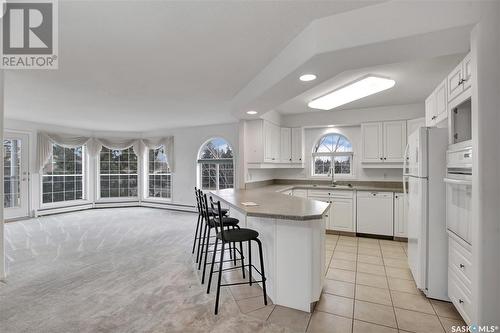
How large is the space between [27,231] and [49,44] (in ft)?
14.1

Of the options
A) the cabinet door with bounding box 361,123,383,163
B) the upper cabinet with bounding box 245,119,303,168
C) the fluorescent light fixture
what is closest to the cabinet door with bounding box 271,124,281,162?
the upper cabinet with bounding box 245,119,303,168

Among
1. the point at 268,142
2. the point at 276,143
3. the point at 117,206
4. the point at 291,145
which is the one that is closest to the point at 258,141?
the point at 268,142

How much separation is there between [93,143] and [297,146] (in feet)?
19.5

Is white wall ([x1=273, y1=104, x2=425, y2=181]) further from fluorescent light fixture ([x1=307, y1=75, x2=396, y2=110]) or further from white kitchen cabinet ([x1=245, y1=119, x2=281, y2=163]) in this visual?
fluorescent light fixture ([x1=307, y1=75, x2=396, y2=110])

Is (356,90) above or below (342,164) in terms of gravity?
above

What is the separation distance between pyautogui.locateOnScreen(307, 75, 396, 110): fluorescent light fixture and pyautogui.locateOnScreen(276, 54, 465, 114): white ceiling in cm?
7

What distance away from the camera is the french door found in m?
5.76

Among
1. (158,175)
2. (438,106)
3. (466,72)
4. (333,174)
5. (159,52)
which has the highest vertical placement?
(159,52)

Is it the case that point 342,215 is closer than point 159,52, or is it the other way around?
point 159,52

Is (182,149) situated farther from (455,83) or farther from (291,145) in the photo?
(455,83)

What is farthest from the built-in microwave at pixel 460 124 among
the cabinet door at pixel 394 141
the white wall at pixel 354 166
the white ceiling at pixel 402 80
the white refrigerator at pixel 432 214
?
the white wall at pixel 354 166

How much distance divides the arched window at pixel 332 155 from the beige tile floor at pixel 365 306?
2.42m

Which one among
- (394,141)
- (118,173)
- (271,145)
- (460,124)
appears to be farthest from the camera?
(118,173)

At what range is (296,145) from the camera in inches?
215
